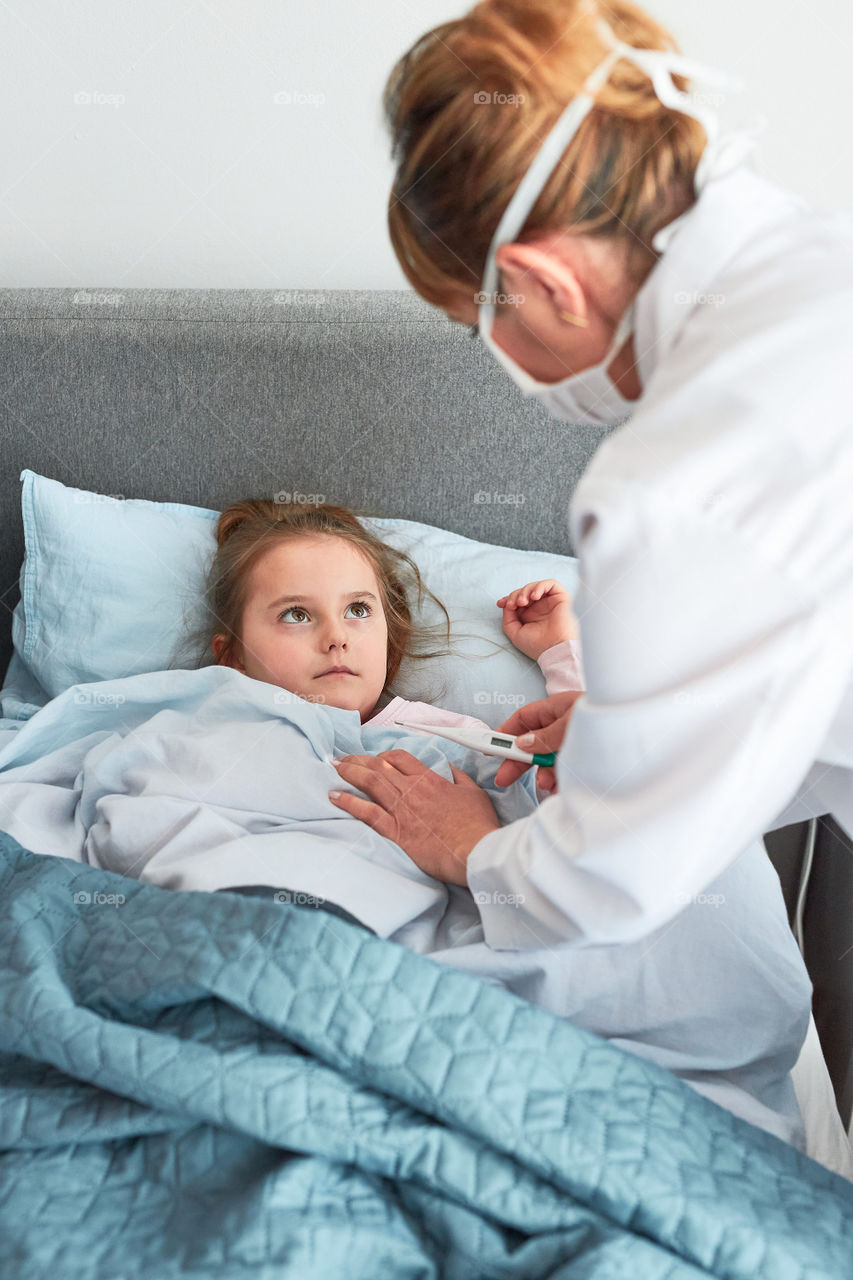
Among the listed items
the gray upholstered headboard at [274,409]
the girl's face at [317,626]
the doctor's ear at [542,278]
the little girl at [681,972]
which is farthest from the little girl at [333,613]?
the doctor's ear at [542,278]

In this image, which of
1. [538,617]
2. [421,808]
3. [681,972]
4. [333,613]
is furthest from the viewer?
[538,617]

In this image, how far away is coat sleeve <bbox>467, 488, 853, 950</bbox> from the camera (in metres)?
0.63

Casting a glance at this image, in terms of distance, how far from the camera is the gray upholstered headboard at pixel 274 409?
149cm

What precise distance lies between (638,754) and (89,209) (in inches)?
51.7

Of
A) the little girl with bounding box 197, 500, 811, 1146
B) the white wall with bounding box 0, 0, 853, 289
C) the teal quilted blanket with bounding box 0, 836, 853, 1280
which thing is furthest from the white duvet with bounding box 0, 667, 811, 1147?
the white wall with bounding box 0, 0, 853, 289

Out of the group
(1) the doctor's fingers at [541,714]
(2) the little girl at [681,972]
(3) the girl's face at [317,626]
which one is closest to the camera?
(2) the little girl at [681,972]

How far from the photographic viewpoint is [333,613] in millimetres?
1338

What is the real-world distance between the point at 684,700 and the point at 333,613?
743 mm

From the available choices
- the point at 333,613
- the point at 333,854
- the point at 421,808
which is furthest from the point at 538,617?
the point at 333,854

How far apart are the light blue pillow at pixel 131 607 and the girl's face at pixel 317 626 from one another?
0.11 meters

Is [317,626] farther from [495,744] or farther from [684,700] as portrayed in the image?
[684,700]

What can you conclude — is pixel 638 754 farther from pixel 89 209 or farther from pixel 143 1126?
pixel 89 209

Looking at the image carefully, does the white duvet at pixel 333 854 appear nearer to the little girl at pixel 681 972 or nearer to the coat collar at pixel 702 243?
the little girl at pixel 681 972

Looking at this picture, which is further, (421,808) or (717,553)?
(421,808)
